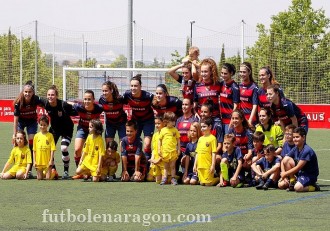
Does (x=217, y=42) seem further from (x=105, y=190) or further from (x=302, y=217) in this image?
(x=302, y=217)

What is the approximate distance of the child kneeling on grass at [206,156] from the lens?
1270cm

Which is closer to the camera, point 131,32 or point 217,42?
point 131,32

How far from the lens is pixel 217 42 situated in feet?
106

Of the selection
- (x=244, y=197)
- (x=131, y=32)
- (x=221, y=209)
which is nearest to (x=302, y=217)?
Result: (x=221, y=209)

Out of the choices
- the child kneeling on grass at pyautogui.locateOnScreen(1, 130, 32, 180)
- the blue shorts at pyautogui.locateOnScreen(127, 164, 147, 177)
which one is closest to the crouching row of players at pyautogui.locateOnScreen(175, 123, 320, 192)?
the blue shorts at pyautogui.locateOnScreen(127, 164, 147, 177)

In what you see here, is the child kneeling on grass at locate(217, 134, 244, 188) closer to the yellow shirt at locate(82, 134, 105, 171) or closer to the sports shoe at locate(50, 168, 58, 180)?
the yellow shirt at locate(82, 134, 105, 171)

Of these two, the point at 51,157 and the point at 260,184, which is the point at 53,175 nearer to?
the point at 51,157

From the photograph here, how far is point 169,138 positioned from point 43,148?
2143 millimetres

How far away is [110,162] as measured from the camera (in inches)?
535

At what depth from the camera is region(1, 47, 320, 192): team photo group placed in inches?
487

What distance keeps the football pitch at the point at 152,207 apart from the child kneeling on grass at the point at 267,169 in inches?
8.4

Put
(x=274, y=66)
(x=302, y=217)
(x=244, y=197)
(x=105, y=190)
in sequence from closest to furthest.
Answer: (x=302, y=217), (x=244, y=197), (x=105, y=190), (x=274, y=66)

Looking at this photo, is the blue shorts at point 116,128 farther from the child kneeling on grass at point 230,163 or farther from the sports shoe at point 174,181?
the child kneeling on grass at point 230,163

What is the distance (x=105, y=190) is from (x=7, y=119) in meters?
21.0
